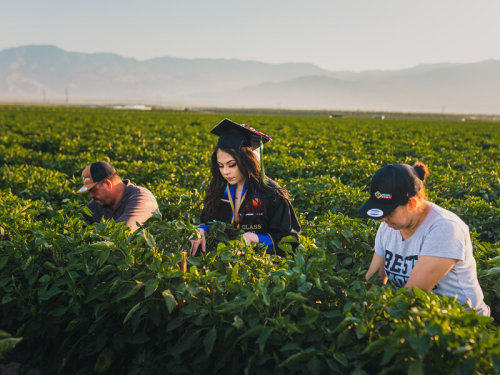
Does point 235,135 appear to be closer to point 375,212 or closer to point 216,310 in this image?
point 375,212

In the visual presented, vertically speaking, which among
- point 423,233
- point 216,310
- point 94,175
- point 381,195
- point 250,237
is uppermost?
point 381,195

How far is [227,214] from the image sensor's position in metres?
3.35

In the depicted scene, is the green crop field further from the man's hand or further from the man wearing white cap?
the man wearing white cap

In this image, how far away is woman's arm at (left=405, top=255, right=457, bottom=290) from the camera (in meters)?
2.10

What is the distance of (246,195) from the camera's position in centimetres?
325

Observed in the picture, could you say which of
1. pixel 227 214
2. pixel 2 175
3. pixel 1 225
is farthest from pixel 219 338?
pixel 2 175

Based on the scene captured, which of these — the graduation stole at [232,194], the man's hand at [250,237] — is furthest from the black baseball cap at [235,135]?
the man's hand at [250,237]

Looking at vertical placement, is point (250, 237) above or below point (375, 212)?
below

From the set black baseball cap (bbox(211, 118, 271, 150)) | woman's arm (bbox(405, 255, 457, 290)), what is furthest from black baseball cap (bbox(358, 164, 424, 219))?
black baseball cap (bbox(211, 118, 271, 150))

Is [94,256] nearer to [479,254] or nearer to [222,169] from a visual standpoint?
[222,169]

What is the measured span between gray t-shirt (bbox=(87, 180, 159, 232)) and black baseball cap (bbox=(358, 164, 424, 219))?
2587 mm

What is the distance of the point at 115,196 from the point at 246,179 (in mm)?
1765

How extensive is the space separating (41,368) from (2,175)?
5063 mm

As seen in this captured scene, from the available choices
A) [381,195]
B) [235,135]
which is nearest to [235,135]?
[235,135]
